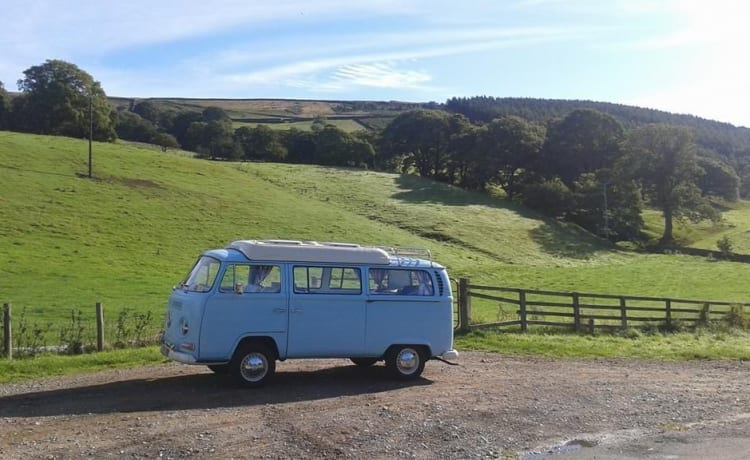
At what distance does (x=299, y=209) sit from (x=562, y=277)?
22344 mm

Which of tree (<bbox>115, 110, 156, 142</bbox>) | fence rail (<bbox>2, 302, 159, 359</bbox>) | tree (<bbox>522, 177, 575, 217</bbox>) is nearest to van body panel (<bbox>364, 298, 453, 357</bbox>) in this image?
fence rail (<bbox>2, 302, 159, 359</bbox>)

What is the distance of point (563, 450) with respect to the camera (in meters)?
8.95

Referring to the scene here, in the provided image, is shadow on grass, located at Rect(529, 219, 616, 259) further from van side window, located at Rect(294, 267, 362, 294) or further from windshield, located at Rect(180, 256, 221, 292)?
windshield, located at Rect(180, 256, 221, 292)

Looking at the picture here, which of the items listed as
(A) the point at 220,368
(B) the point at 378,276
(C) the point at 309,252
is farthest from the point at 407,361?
(A) the point at 220,368

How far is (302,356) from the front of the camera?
12.3 m

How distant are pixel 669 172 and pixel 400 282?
72.0m

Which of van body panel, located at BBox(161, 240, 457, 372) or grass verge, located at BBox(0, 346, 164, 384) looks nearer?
van body panel, located at BBox(161, 240, 457, 372)

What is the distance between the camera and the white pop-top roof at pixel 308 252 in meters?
12.2

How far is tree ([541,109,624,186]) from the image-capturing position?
284 ft

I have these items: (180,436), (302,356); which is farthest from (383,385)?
(180,436)

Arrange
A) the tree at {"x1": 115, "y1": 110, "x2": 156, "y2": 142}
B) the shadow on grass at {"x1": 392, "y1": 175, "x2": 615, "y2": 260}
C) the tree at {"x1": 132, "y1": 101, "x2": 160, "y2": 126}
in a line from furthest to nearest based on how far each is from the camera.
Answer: the tree at {"x1": 132, "y1": 101, "x2": 160, "y2": 126} < the tree at {"x1": 115, "y1": 110, "x2": 156, "y2": 142} < the shadow on grass at {"x1": 392, "y1": 175, "x2": 615, "y2": 260}

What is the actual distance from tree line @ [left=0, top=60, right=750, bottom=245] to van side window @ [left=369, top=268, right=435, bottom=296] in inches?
2164

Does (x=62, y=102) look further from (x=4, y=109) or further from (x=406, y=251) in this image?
(x=406, y=251)

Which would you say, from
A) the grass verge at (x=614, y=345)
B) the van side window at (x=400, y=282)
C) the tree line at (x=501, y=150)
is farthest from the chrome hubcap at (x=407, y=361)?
the tree line at (x=501, y=150)
